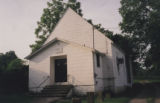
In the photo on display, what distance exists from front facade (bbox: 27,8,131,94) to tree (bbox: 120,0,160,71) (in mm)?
6882

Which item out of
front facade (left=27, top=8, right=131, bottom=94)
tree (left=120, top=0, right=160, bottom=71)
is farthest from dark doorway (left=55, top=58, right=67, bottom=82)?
tree (left=120, top=0, right=160, bottom=71)

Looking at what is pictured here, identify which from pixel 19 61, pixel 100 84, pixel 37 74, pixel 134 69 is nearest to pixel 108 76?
pixel 100 84

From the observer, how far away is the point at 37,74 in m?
16.5

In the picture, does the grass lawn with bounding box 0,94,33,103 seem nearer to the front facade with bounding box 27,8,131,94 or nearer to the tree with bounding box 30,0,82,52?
the front facade with bounding box 27,8,131,94

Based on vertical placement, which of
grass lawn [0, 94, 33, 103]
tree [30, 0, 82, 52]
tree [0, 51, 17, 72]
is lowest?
grass lawn [0, 94, 33, 103]

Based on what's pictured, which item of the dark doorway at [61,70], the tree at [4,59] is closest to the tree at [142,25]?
the dark doorway at [61,70]

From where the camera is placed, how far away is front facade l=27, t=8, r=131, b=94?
14.5 metres

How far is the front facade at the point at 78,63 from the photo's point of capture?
47.5ft

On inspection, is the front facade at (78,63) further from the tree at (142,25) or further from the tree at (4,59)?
the tree at (142,25)

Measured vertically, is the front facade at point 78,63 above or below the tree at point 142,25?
below

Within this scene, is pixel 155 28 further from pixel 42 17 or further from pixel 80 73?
pixel 42 17

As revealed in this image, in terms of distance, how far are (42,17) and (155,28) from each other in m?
19.3

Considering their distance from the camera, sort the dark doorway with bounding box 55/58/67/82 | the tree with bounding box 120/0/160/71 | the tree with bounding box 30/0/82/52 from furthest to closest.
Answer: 1. the tree with bounding box 30/0/82/52
2. the tree with bounding box 120/0/160/71
3. the dark doorway with bounding box 55/58/67/82

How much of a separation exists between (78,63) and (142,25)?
45.0 ft
